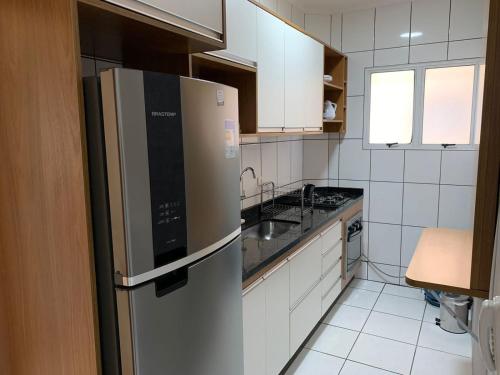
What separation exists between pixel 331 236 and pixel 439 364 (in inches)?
41.8

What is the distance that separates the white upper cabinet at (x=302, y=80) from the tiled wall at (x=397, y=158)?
0.73 metres

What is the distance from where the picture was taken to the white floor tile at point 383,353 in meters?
2.43

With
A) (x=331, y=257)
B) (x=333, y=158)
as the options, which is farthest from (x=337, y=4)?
(x=331, y=257)

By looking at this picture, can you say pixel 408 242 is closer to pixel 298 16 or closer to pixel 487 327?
pixel 298 16

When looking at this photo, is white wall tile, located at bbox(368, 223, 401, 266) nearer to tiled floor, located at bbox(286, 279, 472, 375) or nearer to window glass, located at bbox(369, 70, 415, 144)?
tiled floor, located at bbox(286, 279, 472, 375)

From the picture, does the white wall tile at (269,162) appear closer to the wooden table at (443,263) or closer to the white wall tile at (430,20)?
the wooden table at (443,263)

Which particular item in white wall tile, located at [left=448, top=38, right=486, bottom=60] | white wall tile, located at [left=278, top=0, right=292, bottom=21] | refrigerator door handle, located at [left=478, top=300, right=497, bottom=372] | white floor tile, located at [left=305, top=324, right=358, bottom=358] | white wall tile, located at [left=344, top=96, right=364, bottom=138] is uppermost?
white wall tile, located at [left=278, top=0, right=292, bottom=21]

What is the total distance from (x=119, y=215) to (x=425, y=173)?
3.05 metres

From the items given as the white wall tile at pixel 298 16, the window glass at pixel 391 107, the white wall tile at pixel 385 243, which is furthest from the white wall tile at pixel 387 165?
the white wall tile at pixel 298 16

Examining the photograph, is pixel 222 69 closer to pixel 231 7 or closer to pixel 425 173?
pixel 231 7

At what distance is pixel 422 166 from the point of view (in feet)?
11.0

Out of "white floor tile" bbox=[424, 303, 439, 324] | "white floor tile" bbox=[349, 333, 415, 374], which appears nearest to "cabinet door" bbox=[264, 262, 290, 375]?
"white floor tile" bbox=[349, 333, 415, 374]

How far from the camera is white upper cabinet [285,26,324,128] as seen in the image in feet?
8.02

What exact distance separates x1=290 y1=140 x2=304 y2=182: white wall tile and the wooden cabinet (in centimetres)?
164
